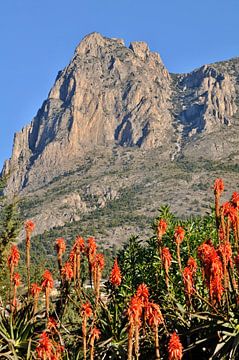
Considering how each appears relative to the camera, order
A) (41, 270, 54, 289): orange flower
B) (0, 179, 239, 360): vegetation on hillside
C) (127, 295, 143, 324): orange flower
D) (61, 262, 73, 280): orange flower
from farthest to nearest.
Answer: (61, 262, 73, 280): orange flower, (41, 270, 54, 289): orange flower, (0, 179, 239, 360): vegetation on hillside, (127, 295, 143, 324): orange flower

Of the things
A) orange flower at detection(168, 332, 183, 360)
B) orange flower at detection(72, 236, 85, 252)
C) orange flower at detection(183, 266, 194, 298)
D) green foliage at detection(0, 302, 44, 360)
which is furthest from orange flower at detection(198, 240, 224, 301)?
green foliage at detection(0, 302, 44, 360)

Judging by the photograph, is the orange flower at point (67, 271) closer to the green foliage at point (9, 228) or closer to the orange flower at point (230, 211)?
the orange flower at point (230, 211)

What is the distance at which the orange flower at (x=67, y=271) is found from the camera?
33.5 feet

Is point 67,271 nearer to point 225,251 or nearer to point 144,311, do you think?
point 144,311

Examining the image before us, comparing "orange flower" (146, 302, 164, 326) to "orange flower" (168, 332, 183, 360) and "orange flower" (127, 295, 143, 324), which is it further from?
"orange flower" (168, 332, 183, 360)

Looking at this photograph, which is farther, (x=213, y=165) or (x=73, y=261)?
(x=213, y=165)

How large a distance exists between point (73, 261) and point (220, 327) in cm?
264

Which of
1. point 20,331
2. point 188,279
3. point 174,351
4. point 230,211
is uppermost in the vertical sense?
point 230,211

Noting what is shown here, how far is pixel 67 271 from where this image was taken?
10.2 meters

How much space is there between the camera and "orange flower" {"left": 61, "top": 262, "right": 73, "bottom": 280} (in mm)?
10219

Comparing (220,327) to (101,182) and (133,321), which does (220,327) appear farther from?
(101,182)

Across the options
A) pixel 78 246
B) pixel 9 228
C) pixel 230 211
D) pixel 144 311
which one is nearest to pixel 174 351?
pixel 144 311

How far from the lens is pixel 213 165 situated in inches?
7466

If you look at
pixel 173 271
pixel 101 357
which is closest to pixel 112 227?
pixel 173 271
